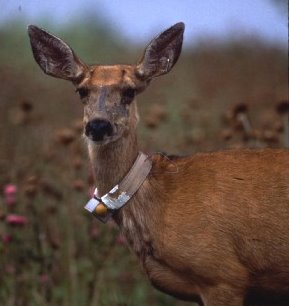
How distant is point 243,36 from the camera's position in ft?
49.8

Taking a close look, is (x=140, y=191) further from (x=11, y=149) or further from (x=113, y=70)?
(x=11, y=149)

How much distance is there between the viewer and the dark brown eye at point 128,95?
5992mm

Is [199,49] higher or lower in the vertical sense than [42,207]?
higher

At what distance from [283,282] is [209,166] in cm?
86

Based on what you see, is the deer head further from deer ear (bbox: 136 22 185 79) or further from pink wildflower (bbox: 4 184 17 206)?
pink wildflower (bbox: 4 184 17 206)

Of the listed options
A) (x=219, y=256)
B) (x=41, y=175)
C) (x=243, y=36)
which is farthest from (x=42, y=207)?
(x=243, y=36)

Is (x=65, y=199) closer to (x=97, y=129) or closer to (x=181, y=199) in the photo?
(x=181, y=199)

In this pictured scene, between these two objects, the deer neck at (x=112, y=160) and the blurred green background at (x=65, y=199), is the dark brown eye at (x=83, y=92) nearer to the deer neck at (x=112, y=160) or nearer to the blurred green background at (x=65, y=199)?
the deer neck at (x=112, y=160)

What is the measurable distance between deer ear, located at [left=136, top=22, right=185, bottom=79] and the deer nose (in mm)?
559

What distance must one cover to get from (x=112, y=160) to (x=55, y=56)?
0.82 m

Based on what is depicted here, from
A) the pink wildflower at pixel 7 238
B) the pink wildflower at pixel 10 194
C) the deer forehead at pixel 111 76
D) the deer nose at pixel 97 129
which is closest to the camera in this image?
the deer nose at pixel 97 129

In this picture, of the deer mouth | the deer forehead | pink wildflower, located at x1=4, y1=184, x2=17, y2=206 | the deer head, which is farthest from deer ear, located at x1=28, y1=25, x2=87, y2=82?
pink wildflower, located at x1=4, y1=184, x2=17, y2=206

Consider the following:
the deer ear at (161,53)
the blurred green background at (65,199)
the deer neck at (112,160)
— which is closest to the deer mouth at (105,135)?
the deer neck at (112,160)

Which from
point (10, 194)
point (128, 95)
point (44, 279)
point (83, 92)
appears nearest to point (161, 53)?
point (128, 95)
